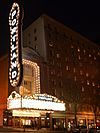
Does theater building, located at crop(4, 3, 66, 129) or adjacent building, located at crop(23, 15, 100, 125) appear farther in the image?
adjacent building, located at crop(23, 15, 100, 125)

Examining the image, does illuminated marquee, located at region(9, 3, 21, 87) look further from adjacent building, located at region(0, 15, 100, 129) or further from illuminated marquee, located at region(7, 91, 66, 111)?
adjacent building, located at region(0, 15, 100, 129)

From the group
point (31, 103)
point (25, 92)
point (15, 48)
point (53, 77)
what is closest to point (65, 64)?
point (53, 77)

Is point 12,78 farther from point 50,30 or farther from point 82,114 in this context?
point 82,114

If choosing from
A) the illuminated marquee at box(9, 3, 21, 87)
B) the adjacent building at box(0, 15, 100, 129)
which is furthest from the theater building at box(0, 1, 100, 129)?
the illuminated marquee at box(9, 3, 21, 87)

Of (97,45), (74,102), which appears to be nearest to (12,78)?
(74,102)

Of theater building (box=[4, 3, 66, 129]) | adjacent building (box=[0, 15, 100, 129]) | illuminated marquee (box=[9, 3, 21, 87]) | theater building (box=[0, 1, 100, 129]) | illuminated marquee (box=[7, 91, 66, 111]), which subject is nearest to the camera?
illuminated marquee (box=[9, 3, 21, 87])

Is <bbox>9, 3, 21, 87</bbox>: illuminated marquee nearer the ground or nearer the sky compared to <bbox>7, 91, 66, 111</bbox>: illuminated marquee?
nearer the sky

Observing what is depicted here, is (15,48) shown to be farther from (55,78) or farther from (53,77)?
(55,78)

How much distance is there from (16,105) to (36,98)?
16.4ft

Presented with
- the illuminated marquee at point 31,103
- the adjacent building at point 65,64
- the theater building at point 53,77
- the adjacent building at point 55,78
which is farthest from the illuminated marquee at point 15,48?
the adjacent building at point 65,64

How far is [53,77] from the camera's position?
75.9m

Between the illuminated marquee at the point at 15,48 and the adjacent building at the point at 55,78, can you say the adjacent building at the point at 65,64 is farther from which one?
the illuminated marquee at the point at 15,48

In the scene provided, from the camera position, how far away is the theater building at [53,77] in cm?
6025

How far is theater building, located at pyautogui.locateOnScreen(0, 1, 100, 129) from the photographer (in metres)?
60.2
